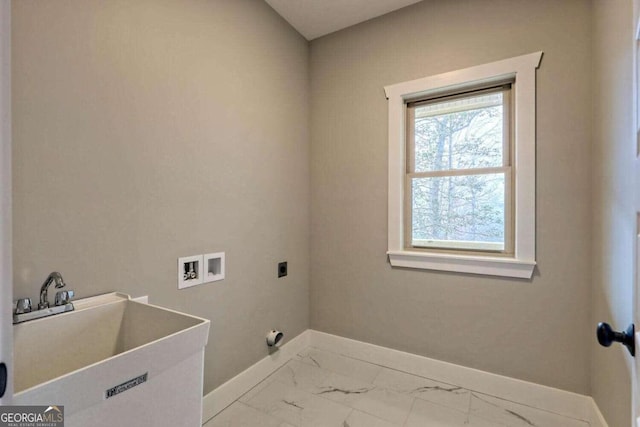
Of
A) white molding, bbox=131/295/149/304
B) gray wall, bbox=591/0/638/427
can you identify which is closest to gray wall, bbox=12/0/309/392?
white molding, bbox=131/295/149/304

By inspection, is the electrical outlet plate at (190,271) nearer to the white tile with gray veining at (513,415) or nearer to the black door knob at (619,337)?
the black door knob at (619,337)

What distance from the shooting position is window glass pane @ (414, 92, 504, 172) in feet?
6.32

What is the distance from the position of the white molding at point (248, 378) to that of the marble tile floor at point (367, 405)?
0.12 ft

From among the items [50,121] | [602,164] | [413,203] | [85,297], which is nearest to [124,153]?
[50,121]

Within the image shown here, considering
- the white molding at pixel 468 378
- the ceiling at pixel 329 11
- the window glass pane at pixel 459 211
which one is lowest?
the white molding at pixel 468 378

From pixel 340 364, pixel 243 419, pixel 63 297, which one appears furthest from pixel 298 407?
pixel 63 297

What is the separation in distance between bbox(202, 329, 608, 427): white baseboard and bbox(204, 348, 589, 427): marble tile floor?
0.13ft

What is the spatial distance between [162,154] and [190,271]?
0.64 m

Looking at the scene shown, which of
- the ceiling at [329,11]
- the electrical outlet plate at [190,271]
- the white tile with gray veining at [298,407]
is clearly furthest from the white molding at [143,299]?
the ceiling at [329,11]

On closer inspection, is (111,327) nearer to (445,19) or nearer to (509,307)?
(509,307)

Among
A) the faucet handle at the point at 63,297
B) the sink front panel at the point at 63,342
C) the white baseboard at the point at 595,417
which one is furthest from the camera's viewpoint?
the white baseboard at the point at 595,417

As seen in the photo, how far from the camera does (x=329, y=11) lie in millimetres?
2143

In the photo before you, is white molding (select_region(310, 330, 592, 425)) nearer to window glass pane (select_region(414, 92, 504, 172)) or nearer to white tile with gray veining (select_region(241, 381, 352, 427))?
white tile with gray veining (select_region(241, 381, 352, 427))

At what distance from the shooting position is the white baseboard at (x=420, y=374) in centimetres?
164
